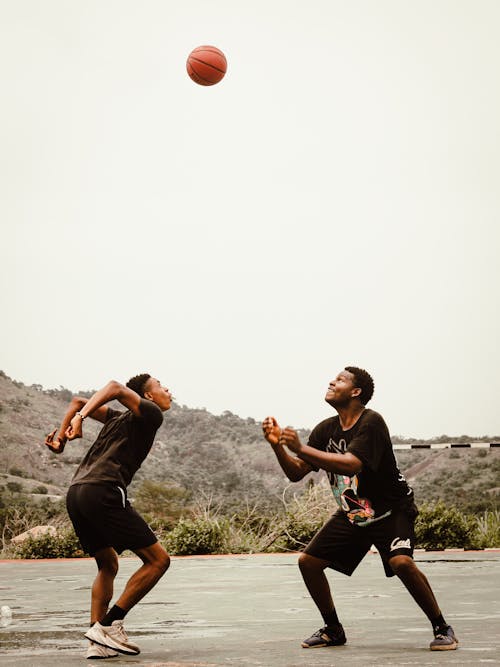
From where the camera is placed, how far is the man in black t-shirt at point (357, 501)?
6344 millimetres

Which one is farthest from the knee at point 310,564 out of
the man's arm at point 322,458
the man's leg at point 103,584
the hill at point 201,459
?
the hill at point 201,459

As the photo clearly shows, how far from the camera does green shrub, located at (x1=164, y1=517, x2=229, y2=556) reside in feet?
55.6

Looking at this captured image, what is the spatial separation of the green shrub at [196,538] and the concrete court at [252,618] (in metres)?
2.78

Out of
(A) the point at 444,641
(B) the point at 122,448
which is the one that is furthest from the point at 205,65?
(A) the point at 444,641

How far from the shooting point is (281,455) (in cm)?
631

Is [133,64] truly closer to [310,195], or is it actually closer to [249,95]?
[249,95]

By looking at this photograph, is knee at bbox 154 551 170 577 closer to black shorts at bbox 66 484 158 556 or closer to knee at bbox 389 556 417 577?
black shorts at bbox 66 484 158 556

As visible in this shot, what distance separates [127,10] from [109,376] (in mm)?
22142

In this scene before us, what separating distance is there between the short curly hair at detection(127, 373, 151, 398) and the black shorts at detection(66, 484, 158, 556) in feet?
2.31

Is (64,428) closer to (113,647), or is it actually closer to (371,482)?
(113,647)

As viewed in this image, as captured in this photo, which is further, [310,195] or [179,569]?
[310,195]

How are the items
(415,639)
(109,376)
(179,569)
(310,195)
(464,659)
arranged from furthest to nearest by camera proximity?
(109,376), (310,195), (179,569), (415,639), (464,659)

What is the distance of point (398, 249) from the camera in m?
40.4

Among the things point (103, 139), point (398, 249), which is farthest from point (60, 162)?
point (398, 249)
